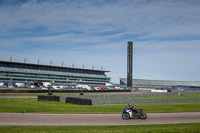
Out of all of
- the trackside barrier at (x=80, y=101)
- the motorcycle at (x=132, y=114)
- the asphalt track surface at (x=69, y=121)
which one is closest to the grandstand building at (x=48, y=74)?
the trackside barrier at (x=80, y=101)

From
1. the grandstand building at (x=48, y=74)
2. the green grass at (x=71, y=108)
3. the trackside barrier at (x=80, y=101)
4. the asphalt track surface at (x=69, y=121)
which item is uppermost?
the grandstand building at (x=48, y=74)

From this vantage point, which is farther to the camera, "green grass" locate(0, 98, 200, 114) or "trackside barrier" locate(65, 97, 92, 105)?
"trackside barrier" locate(65, 97, 92, 105)

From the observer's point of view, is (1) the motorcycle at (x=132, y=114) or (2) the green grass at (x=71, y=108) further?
(2) the green grass at (x=71, y=108)

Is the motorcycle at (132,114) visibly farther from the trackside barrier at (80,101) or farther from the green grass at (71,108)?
the trackside barrier at (80,101)

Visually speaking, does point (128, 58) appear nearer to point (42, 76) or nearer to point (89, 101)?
point (42, 76)

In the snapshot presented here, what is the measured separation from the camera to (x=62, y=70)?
445ft

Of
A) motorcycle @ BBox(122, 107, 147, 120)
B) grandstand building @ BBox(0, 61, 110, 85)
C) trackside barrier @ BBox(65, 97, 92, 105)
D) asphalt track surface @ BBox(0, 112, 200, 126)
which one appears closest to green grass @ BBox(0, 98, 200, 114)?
trackside barrier @ BBox(65, 97, 92, 105)

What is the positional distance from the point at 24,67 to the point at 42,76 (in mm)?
10830

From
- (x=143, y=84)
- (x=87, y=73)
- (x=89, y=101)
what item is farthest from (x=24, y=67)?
(x=89, y=101)

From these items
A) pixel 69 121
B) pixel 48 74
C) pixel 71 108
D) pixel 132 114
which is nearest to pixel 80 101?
pixel 71 108

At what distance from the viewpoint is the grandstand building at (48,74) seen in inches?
4345

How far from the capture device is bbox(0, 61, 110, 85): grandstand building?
11038 cm

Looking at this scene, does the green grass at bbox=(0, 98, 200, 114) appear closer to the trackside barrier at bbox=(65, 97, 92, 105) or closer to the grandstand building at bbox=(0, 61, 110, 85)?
the trackside barrier at bbox=(65, 97, 92, 105)

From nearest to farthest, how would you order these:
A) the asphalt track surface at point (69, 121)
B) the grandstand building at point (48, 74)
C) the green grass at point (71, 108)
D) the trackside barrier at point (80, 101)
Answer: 1. the asphalt track surface at point (69, 121)
2. the green grass at point (71, 108)
3. the trackside barrier at point (80, 101)
4. the grandstand building at point (48, 74)
